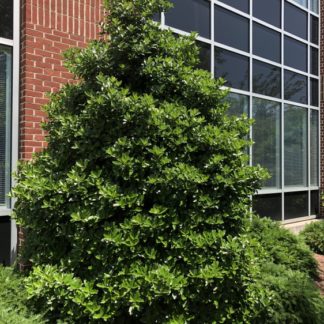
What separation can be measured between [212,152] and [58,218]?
4.59ft

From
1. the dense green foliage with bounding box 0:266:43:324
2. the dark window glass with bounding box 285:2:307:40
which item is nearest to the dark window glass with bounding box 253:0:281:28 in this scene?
the dark window glass with bounding box 285:2:307:40

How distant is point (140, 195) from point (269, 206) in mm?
6107

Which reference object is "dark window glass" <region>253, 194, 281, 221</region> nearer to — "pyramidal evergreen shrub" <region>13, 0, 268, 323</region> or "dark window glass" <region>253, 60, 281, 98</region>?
"dark window glass" <region>253, 60, 281, 98</region>

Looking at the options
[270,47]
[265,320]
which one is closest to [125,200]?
[265,320]

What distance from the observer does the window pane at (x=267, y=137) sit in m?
8.93

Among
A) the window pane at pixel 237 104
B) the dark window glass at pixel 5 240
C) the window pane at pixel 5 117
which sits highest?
the window pane at pixel 237 104

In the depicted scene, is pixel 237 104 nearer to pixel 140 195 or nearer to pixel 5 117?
pixel 5 117

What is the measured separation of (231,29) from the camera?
8.30 m

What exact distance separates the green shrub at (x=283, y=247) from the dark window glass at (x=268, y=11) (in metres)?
4.32

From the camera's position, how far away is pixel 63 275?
3.60 metres

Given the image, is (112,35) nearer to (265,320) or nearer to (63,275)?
(63,275)

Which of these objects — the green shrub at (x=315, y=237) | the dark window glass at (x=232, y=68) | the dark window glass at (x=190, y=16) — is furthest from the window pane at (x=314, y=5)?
the green shrub at (x=315, y=237)

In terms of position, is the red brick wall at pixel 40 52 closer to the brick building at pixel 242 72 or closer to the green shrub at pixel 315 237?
the brick building at pixel 242 72

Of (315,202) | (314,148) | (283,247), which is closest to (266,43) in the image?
(314,148)
